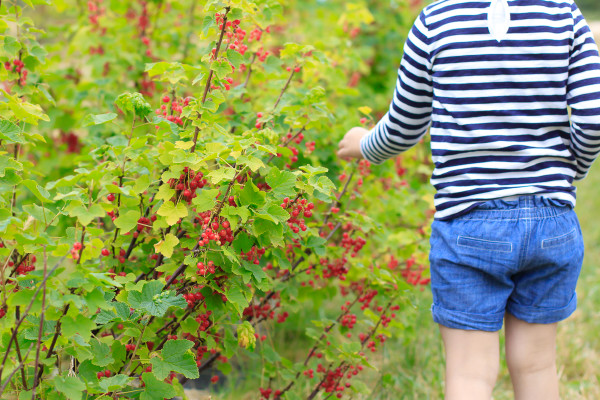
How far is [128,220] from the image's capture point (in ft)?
4.98

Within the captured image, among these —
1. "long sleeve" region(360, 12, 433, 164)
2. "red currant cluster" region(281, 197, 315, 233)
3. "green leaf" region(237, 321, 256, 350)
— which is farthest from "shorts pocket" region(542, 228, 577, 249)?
"green leaf" region(237, 321, 256, 350)

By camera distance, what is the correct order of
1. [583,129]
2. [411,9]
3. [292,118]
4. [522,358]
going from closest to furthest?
[583,129]
[522,358]
[292,118]
[411,9]

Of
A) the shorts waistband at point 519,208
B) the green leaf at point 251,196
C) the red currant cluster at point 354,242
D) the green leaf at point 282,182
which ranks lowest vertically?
the red currant cluster at point 354,242

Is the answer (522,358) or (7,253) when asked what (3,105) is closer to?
(7,253)

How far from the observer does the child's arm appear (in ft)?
5.38

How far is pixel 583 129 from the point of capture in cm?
149

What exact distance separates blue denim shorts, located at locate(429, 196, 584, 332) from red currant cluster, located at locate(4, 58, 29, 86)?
4.75 feet

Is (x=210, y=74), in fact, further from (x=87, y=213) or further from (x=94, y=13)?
(x=94, y=13)

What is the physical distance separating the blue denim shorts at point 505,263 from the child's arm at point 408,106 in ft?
1.11

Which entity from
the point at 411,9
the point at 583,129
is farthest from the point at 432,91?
the point at 411,9

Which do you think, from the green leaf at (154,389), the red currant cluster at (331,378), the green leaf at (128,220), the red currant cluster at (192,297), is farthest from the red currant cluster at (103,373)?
the red currant cluster at (331,378)

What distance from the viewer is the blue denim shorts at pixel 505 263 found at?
4.89ft

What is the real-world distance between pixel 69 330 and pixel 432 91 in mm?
1194

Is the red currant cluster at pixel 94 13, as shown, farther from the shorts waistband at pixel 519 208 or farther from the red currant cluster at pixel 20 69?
the shorts waistband at pixel 519 208
